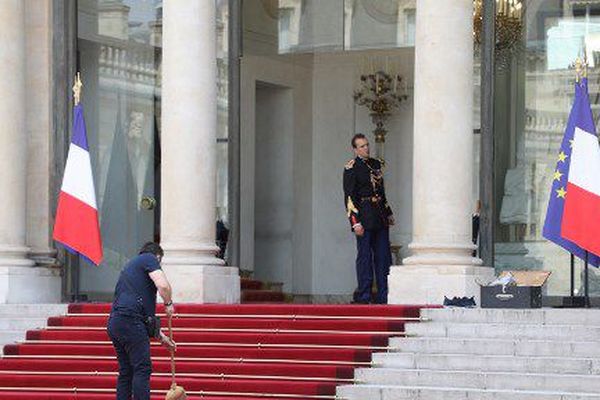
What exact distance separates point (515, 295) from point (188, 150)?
15.2 ft

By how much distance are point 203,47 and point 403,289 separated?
12.9 ft

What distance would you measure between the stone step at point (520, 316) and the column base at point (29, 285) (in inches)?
233

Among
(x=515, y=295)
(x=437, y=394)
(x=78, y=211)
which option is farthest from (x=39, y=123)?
(x=437, y=394)

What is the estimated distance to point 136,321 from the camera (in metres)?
16.9

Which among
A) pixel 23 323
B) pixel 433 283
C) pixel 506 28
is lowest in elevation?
pixel 23 323

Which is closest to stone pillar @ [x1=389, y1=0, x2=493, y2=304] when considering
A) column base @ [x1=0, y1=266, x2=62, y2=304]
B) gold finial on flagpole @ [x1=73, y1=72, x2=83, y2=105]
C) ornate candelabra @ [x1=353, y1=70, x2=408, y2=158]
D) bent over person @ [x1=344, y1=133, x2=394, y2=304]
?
bent over person @ [x1=344, y1=133, x2=394, y2=304]

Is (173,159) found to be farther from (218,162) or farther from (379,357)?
(379,357)

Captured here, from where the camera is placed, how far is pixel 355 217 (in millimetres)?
22203

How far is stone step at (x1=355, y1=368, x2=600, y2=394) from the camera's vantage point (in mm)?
17359

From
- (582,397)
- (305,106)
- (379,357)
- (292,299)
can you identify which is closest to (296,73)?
(305,106)

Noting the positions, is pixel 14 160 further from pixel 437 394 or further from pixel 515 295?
pixel 437 394

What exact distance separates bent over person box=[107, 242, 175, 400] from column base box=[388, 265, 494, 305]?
4.50 m

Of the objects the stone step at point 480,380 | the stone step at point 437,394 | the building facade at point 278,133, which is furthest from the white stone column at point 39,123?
the stone step at point 437,394

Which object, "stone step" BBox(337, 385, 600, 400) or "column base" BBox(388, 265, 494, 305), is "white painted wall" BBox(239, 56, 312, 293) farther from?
"stone step" BBox(337, 385, 600, 400)
